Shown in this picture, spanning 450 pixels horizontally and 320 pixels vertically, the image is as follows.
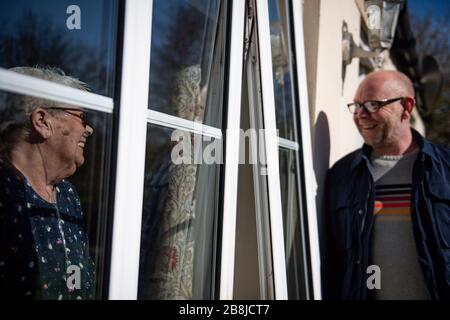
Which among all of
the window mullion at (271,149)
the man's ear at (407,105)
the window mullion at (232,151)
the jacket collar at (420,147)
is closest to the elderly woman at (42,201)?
the window mullion at (232,151)

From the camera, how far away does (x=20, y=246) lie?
1.25 metres

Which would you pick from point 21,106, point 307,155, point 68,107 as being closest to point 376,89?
point 307,155

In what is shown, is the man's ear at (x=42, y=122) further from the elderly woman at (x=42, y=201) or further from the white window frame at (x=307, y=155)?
the white window frame at (x=307, y=155)

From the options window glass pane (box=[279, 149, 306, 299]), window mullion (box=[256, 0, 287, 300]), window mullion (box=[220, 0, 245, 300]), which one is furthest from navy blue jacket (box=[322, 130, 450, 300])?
window mullion (box=[220, 0, 245, 300])

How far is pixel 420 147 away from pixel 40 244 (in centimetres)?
182

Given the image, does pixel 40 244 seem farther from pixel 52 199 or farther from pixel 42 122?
pixel 42 122

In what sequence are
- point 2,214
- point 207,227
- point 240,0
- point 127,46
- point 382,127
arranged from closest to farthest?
point 2,214 → point 127,46 → point 207,227 → point 240,0 → point 382,127

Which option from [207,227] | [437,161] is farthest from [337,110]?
[207,227]

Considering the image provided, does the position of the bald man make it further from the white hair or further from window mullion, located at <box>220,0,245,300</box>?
the white hair
